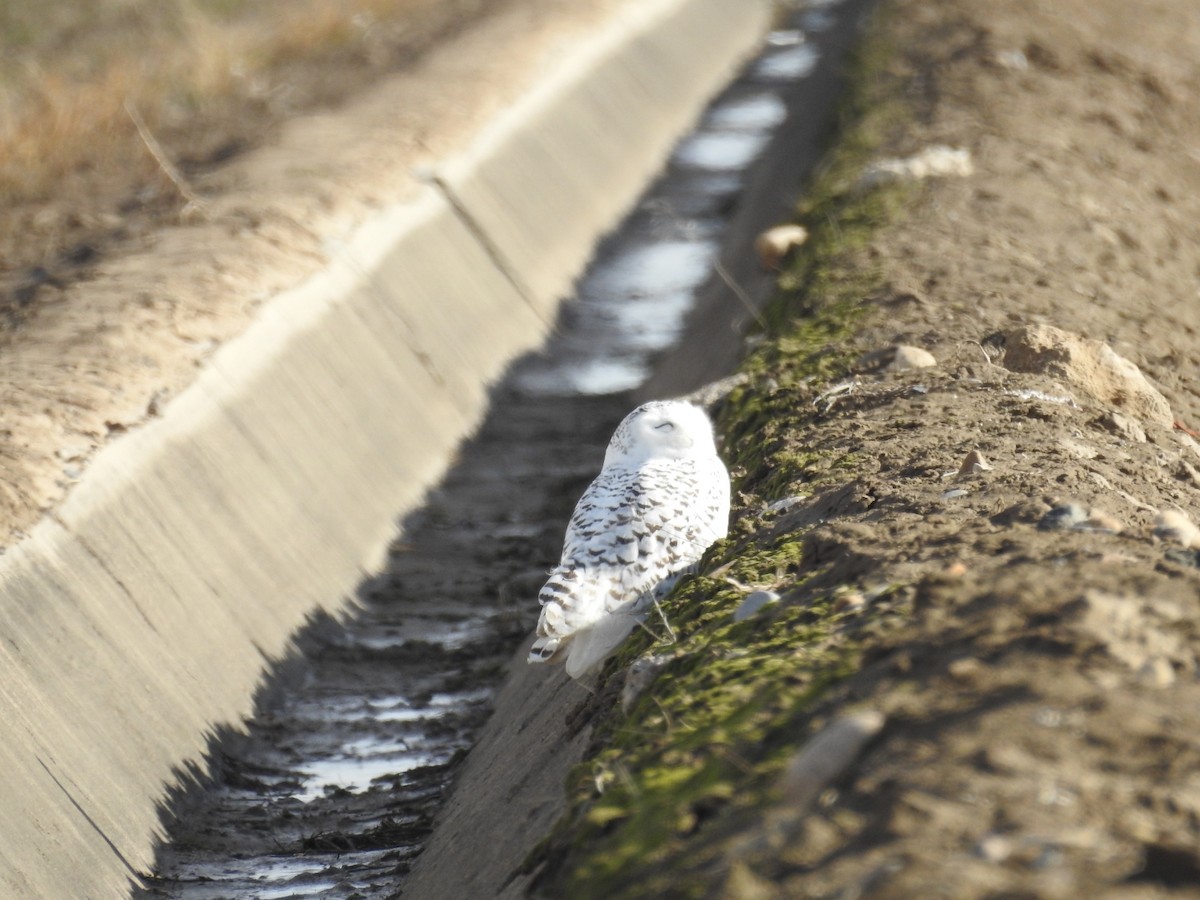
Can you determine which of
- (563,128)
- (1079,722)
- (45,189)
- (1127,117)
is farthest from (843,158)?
(1079,722)

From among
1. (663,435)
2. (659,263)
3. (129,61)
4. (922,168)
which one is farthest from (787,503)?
(129,61)

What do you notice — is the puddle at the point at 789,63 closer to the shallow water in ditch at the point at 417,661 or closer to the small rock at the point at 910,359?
the shallow water in ditch at the point at 417,661

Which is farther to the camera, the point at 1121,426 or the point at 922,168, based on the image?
the point at 922,168

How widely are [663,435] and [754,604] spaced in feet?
4.67

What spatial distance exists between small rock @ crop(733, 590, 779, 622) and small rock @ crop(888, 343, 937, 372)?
2.75m

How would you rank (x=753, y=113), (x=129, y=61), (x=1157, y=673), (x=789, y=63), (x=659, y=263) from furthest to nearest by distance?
(x=789, y=63) → (x=753, y=113) → (x=129, y=61) → (x=659, y=263) → (x=1157, y=673)

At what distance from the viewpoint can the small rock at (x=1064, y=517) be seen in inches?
181

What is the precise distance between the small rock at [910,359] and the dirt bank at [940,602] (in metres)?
0.02

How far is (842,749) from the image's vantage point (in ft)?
11.2

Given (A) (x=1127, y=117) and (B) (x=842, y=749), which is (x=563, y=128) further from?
(B) (x=842, y=749)

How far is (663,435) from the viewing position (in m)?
6.05

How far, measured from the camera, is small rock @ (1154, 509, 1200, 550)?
454 centimetres

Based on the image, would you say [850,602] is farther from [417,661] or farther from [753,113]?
[753,113]

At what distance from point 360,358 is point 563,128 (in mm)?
6048
